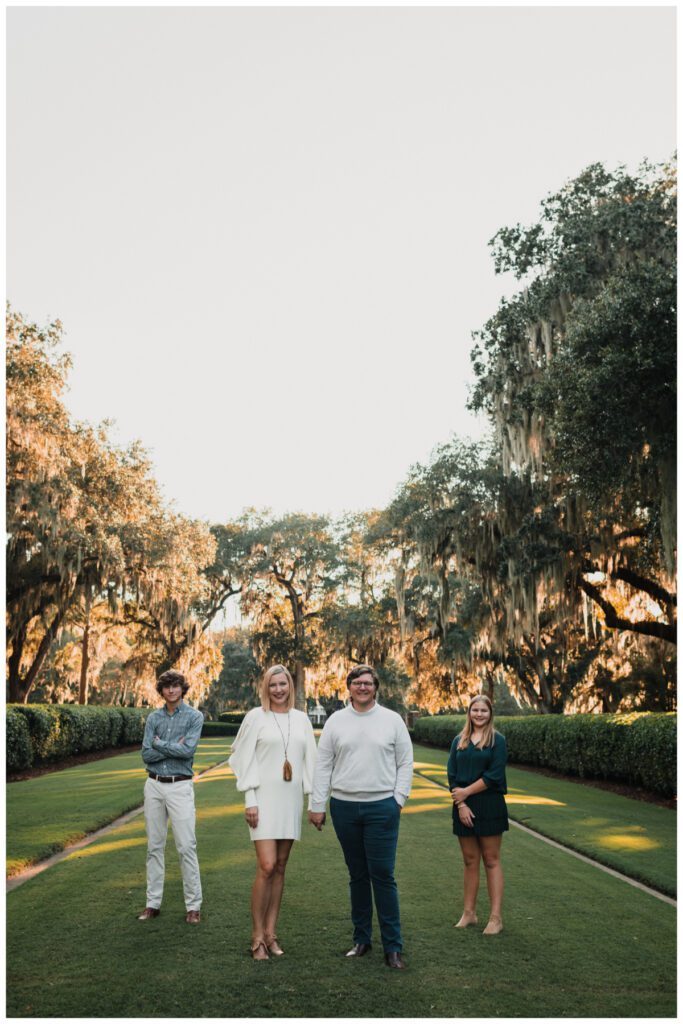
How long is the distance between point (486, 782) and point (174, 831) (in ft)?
7.38

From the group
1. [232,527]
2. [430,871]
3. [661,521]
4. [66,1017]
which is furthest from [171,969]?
[232,527]

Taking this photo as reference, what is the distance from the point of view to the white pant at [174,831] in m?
6.20

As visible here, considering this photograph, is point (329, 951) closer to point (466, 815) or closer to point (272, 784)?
point (272, 784)

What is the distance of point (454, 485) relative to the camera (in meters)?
22.4

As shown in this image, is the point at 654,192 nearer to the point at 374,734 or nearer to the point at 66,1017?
the point at 374,734

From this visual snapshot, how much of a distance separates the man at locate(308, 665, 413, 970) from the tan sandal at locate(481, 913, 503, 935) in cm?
96

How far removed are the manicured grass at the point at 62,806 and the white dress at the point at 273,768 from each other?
405 centimetres

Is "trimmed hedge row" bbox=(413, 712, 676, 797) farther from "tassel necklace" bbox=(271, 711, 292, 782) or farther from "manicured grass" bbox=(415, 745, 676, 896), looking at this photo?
"tassel necklace" bbox=(271, 711, 292, 782)

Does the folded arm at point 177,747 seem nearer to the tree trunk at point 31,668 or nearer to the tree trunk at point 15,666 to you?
the tree trunk at point 31,668

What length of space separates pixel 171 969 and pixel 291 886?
2.78 m

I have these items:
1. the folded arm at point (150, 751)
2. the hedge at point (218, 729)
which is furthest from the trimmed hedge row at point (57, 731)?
the hedge at point (218, 729)

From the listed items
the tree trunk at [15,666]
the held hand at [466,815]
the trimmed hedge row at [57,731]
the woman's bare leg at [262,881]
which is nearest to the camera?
the woman's bare leg at [262,881]

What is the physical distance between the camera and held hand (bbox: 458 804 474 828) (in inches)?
236

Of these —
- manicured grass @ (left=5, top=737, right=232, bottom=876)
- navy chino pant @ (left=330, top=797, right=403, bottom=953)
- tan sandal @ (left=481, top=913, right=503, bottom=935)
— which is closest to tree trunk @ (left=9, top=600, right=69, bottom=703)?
manicured grass @ (left=5, top=737, right=232, bottom=876)
